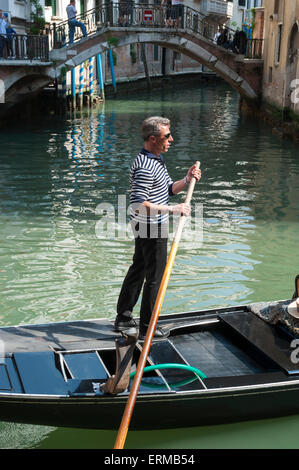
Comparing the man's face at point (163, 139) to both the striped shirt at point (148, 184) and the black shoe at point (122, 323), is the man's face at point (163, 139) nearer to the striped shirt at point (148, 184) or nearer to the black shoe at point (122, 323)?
the striped shirt at point (148, 184)

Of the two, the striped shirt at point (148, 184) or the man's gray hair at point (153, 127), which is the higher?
the man's gray hair at point (153, 127)

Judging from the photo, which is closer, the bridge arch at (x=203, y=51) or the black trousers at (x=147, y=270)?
the black trousers at (x=147, y=270)

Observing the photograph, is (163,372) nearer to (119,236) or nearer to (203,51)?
(119,236)

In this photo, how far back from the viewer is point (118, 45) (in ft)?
48.1

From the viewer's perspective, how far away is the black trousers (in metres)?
3.11

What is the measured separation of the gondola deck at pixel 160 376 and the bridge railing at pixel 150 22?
11656 millimetres

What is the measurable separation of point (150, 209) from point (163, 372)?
0.77m

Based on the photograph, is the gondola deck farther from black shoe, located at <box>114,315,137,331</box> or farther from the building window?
the building window

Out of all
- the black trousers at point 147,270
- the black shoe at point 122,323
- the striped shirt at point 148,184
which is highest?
the striped shirt at point 148,184

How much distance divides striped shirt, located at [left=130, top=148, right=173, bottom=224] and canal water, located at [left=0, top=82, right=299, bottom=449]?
1036 millimetres

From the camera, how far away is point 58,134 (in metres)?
12.4

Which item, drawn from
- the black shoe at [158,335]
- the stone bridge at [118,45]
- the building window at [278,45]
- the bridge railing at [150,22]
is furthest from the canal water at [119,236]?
the bridge railing at [150,22]

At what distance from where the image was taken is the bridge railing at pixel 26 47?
1238cm
